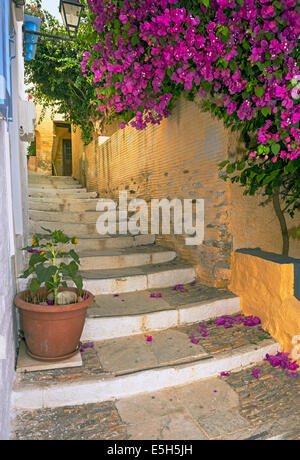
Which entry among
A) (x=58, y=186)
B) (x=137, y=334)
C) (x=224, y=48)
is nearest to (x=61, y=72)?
(x=58, y=186)

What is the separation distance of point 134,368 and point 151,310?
733mm

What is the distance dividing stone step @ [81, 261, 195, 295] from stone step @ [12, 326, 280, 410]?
75cm

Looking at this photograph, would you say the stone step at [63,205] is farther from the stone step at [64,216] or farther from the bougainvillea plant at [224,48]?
the bougainvillea plant at [224,48]

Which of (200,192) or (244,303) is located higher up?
(200,192)

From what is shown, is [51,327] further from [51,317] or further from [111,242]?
[111,242]

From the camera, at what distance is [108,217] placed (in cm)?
532

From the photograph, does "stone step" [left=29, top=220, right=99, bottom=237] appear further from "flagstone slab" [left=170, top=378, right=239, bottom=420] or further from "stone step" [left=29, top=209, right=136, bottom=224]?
"flagstone slab" [left=170, top=378, right=239, bottom=420]

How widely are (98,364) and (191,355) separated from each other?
742 mm

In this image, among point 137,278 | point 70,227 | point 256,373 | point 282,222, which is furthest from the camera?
point 70,227

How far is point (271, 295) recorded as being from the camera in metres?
2.83

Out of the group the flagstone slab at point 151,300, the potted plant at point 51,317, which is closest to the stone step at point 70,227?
the flagstone slab at point 151,300
